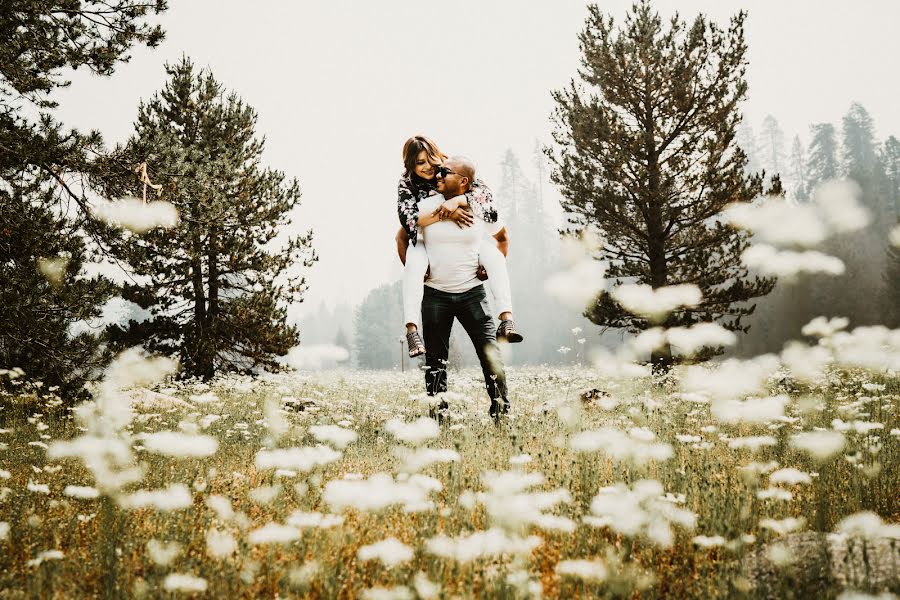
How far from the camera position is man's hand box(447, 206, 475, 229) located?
Result: 4.15 m

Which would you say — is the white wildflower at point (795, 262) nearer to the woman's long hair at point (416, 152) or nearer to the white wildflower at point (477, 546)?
the white wildflower at point (477, 546)

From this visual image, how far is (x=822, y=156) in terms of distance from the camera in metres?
49.4

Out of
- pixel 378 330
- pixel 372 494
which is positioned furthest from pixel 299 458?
pixel 378 330

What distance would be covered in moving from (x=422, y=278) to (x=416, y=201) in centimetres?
68

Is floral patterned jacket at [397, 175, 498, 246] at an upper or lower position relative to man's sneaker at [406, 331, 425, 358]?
upper

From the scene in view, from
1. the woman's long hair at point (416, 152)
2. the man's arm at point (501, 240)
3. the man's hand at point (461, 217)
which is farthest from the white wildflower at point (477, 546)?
the woman's long hair at point (416, 152)

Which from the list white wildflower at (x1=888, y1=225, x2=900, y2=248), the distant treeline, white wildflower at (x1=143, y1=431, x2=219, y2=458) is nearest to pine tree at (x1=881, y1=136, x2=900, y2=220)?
the distant treeline

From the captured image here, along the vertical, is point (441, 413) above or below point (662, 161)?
below

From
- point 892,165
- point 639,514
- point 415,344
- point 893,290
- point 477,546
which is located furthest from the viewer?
point 892,165

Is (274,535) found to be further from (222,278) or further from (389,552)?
(222,278)

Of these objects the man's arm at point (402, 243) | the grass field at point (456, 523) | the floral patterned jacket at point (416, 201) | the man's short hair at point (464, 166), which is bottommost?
the grass field at point (456, 523)

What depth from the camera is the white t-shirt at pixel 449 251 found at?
4.21 m

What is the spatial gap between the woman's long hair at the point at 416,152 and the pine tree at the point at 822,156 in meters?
55.7

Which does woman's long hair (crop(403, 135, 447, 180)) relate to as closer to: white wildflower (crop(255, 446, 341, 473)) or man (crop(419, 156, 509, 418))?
man (crop(419, 156, 509, 418))
